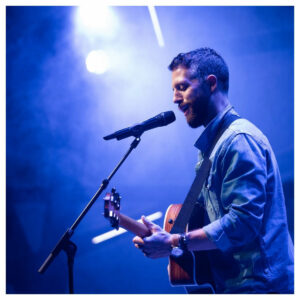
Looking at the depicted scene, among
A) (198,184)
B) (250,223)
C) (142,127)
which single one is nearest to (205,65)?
(142,127)

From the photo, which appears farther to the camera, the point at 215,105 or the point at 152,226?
the point at 215,105

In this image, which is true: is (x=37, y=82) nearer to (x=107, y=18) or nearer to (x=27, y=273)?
(x=107, y=18)

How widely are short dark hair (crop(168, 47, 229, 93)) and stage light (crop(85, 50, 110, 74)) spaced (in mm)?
2092

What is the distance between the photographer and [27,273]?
3.82 meters

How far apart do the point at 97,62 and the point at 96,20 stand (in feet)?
1.94

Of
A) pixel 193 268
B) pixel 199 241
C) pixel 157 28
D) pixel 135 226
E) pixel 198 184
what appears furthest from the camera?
pixel 157 28

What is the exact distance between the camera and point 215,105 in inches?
81.4

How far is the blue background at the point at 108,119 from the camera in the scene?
3572 millimetres

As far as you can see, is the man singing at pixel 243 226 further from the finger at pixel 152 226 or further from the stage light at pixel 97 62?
the stage light at pixel 97 62

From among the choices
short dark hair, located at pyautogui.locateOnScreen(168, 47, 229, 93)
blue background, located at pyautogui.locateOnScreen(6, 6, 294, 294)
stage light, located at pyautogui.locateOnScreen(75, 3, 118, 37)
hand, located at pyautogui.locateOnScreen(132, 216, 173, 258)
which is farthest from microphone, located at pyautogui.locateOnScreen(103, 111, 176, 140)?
stage light, located at pyautogui.locateOnScreen(75, 3, 118, 37)

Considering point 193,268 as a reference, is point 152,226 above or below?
above

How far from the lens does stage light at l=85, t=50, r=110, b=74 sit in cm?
409

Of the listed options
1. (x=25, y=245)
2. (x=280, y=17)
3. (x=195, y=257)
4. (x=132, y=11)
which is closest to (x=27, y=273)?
(x=25, y=245)

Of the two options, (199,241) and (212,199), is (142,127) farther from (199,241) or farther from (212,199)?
(199,241)
